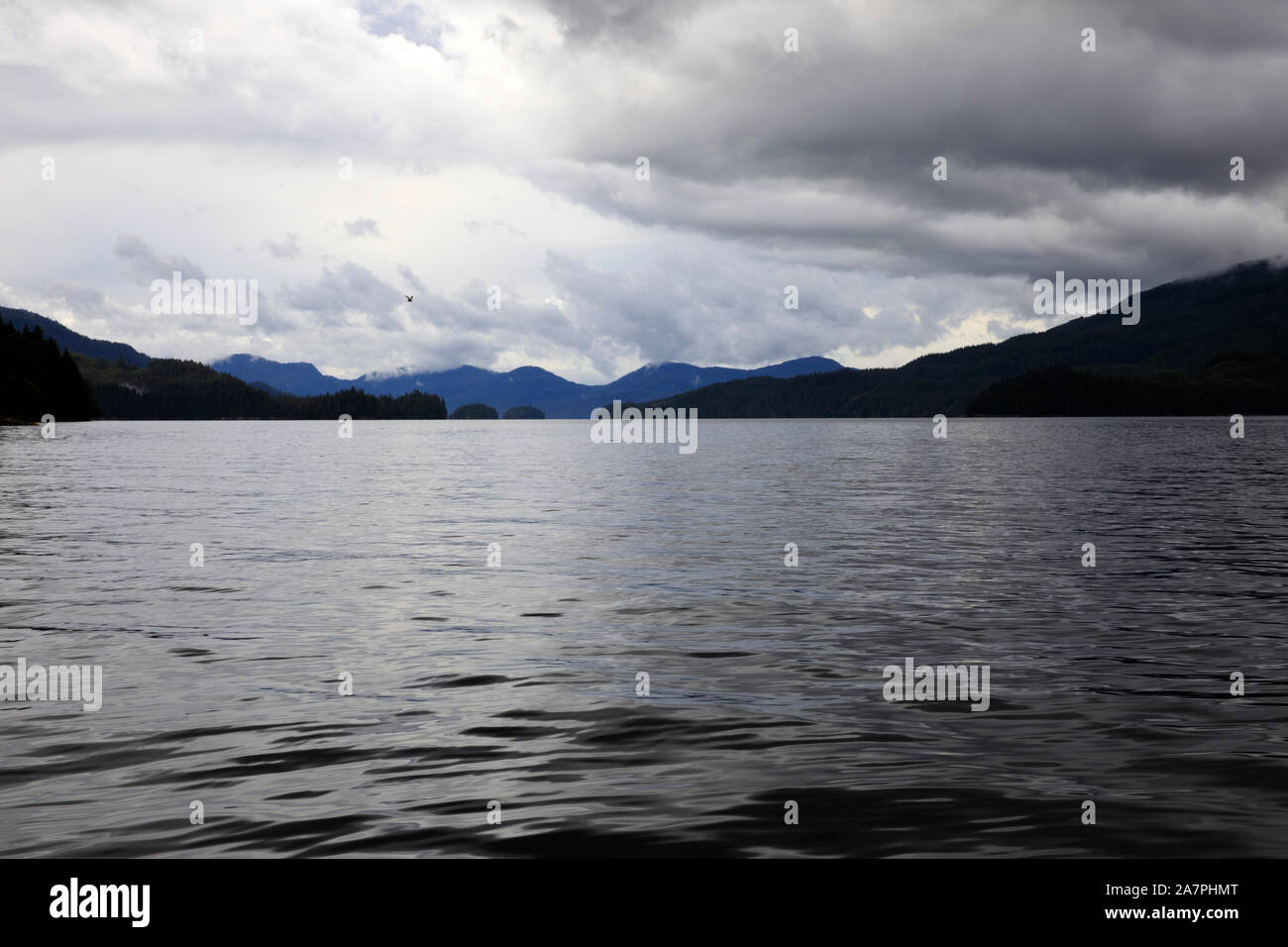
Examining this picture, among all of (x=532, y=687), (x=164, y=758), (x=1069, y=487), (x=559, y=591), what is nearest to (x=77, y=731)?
(x=164, y=758)

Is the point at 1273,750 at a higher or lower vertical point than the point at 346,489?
lower

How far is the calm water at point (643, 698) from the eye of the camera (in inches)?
441

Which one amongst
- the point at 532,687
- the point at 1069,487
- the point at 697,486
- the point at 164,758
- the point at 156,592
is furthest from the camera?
the point at 697,486

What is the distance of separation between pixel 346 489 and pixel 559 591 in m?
44.3

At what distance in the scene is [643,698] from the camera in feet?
55.6

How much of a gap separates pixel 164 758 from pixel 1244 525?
45.3 metres

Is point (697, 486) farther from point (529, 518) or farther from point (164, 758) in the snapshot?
point (164, 758)

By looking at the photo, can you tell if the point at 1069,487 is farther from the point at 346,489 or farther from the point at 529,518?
the point at 346,489

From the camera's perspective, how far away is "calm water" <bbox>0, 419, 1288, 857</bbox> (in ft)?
36.7

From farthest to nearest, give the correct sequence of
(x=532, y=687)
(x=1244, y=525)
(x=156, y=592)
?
(x=1244, y=525)
(x=156, y=592)
(x=532, y=687)
